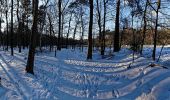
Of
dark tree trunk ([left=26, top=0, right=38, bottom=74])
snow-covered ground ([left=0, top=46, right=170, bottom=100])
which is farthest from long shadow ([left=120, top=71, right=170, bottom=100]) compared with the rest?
dark tree trunk ([left=26, top=0, right=38, bottom=74])

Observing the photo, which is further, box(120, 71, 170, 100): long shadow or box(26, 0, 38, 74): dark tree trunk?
box(26, 0, 38, 74): dark tree trunk

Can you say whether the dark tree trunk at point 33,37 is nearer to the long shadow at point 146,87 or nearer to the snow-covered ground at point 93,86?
the snow-covered ground at point 93,86

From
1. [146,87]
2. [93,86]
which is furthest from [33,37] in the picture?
[146,87]

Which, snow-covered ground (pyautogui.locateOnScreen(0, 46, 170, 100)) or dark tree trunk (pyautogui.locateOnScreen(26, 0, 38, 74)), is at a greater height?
dark tree trunk (pyautogui.locateOnScreen(26, 0, 38, 74))

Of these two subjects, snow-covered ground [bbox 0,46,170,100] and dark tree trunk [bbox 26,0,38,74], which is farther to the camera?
dark tree trunk [bbox 26,0,38,74]

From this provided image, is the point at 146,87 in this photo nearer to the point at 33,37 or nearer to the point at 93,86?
the point at 93,86

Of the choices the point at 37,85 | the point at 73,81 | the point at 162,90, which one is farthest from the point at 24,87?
the point at 162,90

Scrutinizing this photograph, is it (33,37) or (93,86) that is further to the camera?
(33,37)

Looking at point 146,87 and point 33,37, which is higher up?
point 33,37

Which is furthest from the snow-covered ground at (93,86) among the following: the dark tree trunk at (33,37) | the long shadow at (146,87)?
the dark tree trunk at (33,37)

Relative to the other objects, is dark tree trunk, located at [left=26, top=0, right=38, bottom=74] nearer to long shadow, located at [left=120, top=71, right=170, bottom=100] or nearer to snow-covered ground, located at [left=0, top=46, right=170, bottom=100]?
snow-covered ground, located at [left=0, top=46, right=170, bottom=100]

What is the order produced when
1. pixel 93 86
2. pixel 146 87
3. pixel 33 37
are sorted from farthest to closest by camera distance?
pixel 33 37 < pixel 93 86 < pixel 146 87

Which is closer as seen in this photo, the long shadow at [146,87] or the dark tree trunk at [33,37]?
the long shadow at [146,87]

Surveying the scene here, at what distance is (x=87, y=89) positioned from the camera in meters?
14.3
